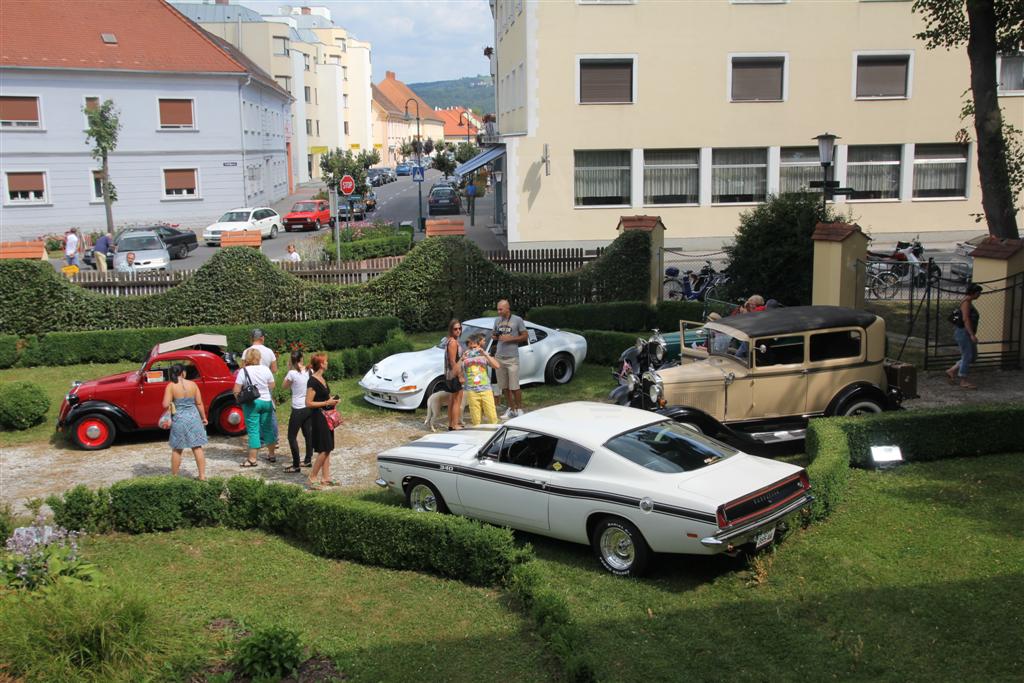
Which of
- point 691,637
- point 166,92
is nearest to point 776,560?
point 691,637

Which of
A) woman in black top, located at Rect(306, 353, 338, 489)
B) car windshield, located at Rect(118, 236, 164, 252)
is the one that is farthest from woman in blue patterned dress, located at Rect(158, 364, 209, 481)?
car windshield, located at Rect(118, 236, 164, 252)

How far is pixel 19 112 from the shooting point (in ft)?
133

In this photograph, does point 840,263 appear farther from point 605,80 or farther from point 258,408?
point 605,80

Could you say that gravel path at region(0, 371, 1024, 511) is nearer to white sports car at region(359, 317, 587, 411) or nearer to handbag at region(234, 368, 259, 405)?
white sports car at region(359, 317, 587, 411)

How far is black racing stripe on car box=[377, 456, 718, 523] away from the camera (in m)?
7.70

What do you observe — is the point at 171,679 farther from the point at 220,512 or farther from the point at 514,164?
the point at 514,164

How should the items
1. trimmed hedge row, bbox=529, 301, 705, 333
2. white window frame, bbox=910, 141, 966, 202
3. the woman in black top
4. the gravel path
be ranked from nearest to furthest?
the woman in black top → the gravel path → trimmed hedge row, bbox=529, 301, 705, 333 → white window frame, bbox=910, 141, 966, 202

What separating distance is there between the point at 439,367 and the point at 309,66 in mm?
69302

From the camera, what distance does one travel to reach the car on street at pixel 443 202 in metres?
50.3

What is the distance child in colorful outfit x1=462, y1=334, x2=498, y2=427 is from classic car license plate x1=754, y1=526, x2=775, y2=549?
5.42 metres

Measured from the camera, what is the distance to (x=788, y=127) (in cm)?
3356

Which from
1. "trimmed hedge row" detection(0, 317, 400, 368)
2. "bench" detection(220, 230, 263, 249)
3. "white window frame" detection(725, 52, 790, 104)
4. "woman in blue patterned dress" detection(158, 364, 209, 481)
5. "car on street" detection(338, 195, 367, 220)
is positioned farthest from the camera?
"car on street" detection(338, 195, 367, 220)

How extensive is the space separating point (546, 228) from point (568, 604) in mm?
26814

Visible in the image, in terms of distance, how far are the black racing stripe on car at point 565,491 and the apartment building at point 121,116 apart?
37550 mm
